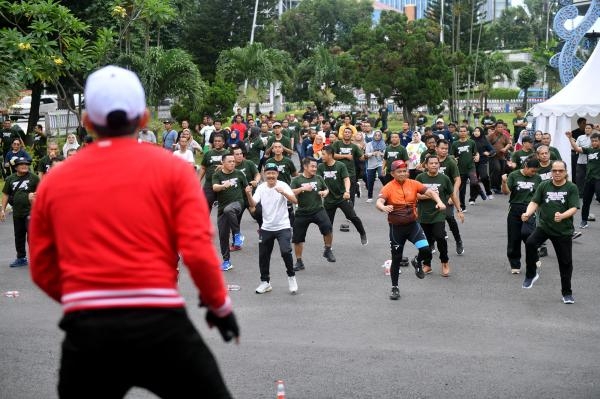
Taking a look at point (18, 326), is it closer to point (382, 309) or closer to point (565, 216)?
point (382, 309)

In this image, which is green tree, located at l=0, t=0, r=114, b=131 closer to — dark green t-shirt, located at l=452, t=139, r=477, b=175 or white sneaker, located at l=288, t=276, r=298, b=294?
dark green t-shirt, located at l=452, t=139, r=477, b=175

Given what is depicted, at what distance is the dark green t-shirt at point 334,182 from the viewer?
14266 mm

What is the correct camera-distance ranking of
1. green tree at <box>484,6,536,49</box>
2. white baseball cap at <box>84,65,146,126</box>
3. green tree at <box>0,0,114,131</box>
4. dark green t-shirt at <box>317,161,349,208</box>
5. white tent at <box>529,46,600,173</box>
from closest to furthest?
white baseball cap at <box>84,65,146,126</box> < dark green t-shirt at <box>317,161,349,208</box> < green tree at <box>0,0,114,131</box> < white tent at <box>529,46,600,173</box> < green tree at <box>484,6,536,49</box>

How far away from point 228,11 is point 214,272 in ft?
204

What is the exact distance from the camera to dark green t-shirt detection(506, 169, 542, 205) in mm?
12414

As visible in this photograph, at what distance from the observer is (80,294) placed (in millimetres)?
3264

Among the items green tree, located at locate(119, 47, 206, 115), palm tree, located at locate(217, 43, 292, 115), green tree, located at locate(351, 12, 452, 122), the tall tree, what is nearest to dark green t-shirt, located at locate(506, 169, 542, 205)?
green tree, located at locate(119, 47, 206, 115)

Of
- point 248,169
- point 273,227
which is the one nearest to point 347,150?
point 248,169

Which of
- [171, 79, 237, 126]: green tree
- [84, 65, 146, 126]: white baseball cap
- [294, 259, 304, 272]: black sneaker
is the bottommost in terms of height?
[294, 259, 304, 272]: black sneaker

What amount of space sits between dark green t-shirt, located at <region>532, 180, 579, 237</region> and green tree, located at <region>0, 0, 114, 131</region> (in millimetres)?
13498

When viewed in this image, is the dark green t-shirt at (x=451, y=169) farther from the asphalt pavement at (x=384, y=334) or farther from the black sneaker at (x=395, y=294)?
the black sneaker at (x=395, y=294)

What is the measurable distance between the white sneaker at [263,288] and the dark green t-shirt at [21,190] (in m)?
4.21

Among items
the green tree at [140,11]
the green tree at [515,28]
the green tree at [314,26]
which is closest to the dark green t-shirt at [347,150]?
the green tree at [140,11]

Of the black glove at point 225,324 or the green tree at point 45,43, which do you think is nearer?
the black glove at point 225,324
